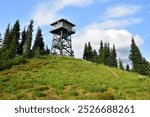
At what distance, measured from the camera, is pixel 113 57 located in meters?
108

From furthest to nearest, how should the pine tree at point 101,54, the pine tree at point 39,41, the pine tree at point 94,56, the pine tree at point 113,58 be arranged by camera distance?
1. the pine tree at point 94,56
2. the pine tree at point 101,54
3. the pine tree at point 113,58
4. the pine tree at point 39,41

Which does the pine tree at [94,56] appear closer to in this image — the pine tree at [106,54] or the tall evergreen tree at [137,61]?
the pine tree at [106,54]

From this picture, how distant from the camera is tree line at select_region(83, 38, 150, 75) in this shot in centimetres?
8975

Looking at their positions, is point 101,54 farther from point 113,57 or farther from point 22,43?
point 22,43

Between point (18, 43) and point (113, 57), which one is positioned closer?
point (18, 43)

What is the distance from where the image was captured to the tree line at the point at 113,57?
8975 centimetres

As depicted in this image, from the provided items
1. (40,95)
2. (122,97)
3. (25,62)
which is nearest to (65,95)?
(40,95)

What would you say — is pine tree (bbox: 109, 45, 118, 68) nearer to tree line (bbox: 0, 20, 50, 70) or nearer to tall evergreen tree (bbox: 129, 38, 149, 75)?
tall evergreen tree (bbox: 129, 38, 149, 75)

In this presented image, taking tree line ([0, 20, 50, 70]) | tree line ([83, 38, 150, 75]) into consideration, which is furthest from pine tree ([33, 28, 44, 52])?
tree line ([83, 38, 150, 75])

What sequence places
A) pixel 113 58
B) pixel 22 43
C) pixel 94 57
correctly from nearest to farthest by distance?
pixel 22 43, pixel 113 58, pixel 94 57

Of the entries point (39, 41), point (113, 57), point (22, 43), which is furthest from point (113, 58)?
point (22, 43)

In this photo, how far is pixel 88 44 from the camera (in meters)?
121

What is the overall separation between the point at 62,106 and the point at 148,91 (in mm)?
14307

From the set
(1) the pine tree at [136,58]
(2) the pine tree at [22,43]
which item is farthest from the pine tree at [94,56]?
(2) the pine tree at [22,43]
